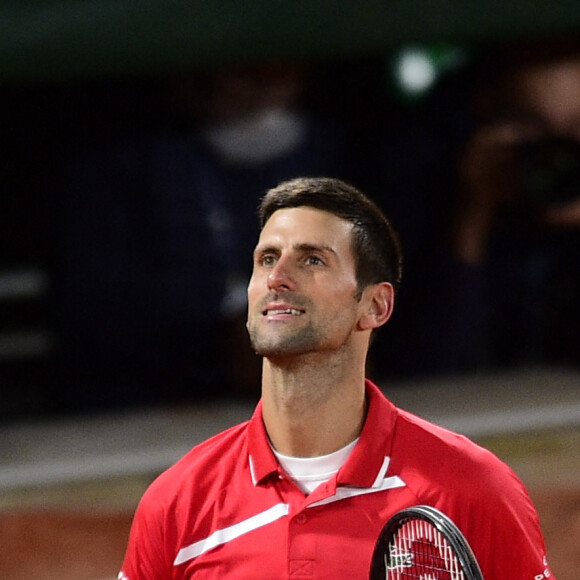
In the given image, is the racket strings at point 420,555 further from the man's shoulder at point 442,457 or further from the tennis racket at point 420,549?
the man's shoulder at point 442,457

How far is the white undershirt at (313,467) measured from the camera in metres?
1.99

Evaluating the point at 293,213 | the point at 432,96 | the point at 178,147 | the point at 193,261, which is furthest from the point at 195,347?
the point at 293,213

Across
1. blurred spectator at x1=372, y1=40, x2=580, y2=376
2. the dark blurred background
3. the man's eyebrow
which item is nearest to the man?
the man's eyebrow

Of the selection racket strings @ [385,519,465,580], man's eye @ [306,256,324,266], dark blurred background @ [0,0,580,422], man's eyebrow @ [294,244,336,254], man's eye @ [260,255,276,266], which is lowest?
racket strings @ [385,519,465,580]

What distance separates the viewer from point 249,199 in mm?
4391

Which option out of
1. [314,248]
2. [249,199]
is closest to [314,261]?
[314,248]

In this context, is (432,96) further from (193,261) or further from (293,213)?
(293,213)

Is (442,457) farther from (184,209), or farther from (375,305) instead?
(184,209)

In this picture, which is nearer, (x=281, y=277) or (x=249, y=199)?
(x=281, y=277)

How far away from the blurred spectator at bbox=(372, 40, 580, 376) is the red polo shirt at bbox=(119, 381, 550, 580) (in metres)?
2.56

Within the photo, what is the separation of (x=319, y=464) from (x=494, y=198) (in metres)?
2.77

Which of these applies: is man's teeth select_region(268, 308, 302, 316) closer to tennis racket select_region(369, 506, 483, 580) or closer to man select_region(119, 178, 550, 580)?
man select_region(119, 178, 550, 580)

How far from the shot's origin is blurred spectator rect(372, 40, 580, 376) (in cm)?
450

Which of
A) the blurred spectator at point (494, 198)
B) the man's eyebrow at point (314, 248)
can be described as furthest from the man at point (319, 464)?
the blurred spectator at point (494, 198)
